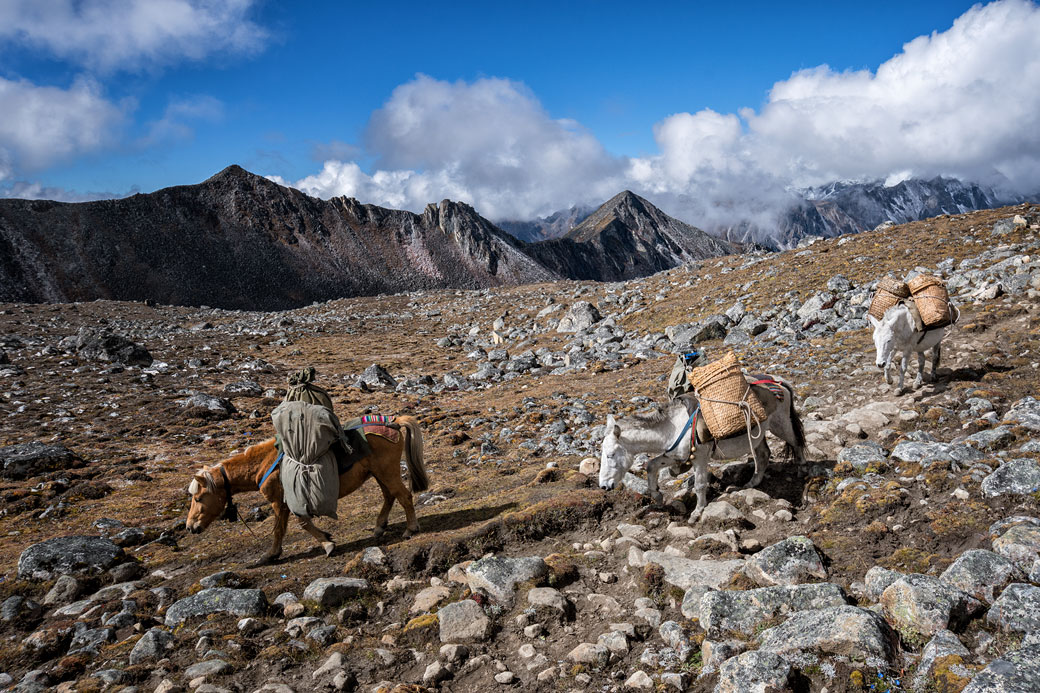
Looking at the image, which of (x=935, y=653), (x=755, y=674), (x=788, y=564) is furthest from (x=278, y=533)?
(x=935, y=653)

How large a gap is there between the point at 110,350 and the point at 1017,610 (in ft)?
102

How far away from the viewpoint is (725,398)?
7.25m

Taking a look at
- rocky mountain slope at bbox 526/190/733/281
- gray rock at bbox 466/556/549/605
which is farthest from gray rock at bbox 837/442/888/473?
rocky mountain slope at bbox 526/190/733/281

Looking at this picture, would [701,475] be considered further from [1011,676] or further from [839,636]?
[1011,676]

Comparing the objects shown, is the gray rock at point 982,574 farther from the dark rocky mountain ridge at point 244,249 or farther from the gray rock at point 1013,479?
the dark rocky mountain ridge at point 244,249

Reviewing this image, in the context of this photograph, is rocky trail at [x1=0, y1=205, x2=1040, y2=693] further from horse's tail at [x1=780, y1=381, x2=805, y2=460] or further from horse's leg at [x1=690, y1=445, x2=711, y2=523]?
horse's leg at [x1=690, y1=445, x2=711, y2=523]

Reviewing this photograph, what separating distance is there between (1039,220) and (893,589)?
81.9 feet

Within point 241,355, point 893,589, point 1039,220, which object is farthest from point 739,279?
point 241,355

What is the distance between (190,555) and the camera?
26.6 feet

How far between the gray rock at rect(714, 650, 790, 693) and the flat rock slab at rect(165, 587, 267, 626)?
4897 mm

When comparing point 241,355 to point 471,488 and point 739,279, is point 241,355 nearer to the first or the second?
point 471,488

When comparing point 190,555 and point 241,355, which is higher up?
point 241,355

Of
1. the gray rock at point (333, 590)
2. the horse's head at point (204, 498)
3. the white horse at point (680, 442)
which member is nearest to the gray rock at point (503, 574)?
the gray rock at point (333, 590)

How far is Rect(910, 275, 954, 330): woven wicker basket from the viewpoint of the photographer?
9.68m
